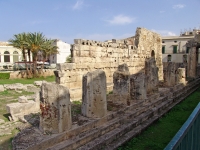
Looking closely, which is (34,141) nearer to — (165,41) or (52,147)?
(52,147)

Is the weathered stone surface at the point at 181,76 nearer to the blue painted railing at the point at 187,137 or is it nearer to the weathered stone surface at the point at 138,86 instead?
the weathered stone surface at the point at 138,86

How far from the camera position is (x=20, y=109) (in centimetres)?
704

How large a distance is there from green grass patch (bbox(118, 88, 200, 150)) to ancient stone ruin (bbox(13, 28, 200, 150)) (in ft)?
0.61

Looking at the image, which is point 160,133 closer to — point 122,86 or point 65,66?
point 122,86

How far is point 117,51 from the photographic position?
12.9 m

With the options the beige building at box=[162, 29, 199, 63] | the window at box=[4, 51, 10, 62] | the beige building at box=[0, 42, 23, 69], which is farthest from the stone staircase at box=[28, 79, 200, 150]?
the window at box=[4, 51, 10, 62]

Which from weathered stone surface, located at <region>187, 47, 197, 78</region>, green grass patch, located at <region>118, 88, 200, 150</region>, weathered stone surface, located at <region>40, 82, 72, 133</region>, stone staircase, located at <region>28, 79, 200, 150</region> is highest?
weathered stone surface, located at <region>187, 47, 197, 78</region>

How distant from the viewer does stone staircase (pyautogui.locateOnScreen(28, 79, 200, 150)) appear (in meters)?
4.13

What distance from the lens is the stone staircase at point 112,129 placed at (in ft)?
13.5

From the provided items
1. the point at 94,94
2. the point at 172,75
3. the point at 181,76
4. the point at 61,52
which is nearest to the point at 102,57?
the point at 172,75

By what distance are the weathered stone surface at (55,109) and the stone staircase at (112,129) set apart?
0.27m

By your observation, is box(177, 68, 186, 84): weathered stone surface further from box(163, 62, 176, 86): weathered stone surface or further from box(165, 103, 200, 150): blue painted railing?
box(165, 103, 200, 150): blue painted railing

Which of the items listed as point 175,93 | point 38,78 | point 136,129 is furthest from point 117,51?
point 38,78

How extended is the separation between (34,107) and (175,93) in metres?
7.23
